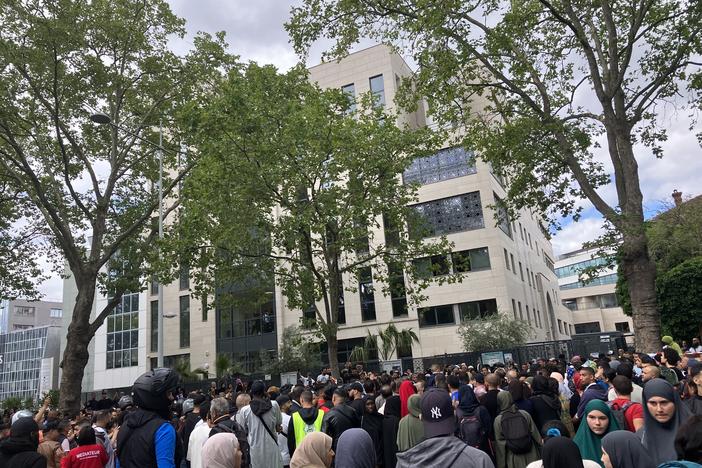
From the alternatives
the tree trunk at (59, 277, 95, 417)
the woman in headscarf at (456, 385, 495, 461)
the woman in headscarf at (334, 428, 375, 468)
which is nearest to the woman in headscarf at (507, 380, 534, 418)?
the woman in headscarf at (456, 385, 495, 461)

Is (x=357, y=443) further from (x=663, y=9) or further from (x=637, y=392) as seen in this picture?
(x=663, y=9)

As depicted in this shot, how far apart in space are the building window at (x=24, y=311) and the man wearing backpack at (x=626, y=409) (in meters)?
129

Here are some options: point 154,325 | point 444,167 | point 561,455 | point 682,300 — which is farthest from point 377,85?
point 561,455

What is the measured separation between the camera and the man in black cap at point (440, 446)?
3270 mm

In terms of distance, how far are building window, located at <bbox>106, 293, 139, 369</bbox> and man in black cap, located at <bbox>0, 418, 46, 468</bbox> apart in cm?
4987

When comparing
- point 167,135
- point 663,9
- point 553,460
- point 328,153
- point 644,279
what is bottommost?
Answer: point 553,460

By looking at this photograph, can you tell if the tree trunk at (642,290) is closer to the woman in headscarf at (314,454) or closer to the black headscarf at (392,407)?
the black headscarf at (392,407)

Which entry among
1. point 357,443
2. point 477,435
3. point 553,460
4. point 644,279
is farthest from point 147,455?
point 644,279

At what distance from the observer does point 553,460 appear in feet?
11.8

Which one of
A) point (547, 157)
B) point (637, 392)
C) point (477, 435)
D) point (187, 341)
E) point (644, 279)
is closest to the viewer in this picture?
point (637, 392)

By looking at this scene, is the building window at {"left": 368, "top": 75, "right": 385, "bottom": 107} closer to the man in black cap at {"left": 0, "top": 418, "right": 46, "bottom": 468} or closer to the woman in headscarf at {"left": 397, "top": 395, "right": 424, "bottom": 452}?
the woman in headscarf at {"left": 397, "top": 395, "right": 424, "bottom": 452}

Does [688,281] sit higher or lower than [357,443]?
higher

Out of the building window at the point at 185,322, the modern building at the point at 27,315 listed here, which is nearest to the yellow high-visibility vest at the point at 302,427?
the building window at the point at 185,322

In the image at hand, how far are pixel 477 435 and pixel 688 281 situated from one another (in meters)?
28.6
